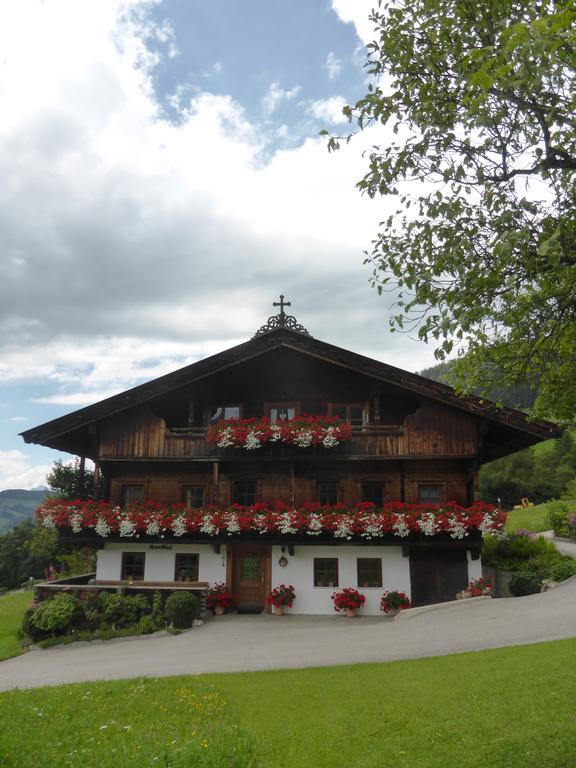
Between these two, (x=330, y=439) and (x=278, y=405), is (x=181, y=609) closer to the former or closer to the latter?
(x=330, y=439)

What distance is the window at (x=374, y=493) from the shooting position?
21.6 meters

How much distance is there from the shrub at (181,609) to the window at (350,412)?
873 cm

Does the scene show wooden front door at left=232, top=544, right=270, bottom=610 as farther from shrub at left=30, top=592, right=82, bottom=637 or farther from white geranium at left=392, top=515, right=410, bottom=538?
shrub at left=30, top=592, right=82, bottom=637

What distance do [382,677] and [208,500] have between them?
12.6 m

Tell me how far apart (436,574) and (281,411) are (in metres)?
8.46

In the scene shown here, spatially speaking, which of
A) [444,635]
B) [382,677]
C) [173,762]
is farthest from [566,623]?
[173,762]

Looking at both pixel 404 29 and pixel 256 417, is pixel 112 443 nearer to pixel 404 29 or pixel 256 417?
pixel 256 417

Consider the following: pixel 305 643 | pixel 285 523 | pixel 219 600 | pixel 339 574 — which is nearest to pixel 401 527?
pixel 339 574

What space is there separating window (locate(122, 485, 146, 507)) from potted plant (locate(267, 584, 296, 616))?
665cm

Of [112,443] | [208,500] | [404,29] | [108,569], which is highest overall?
[404,29]

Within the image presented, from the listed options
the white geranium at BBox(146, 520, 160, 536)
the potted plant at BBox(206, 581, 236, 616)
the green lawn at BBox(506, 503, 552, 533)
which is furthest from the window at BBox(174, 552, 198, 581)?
the green lawn at BBox(506, 503, 552, 533)

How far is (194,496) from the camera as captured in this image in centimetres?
2234

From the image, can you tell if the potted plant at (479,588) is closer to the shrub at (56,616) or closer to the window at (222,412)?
the window at (222,412)

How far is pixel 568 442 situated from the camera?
75.7 meters
